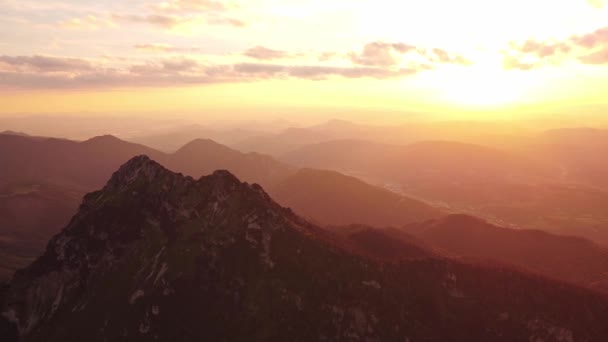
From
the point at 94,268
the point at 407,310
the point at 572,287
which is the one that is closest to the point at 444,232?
the point at 572,287

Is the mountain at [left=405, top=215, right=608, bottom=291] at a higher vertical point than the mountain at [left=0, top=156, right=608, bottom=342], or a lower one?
lower

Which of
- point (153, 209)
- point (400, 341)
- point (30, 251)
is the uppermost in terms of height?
point (153, 209)

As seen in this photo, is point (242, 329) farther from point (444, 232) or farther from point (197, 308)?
point (444, 232)

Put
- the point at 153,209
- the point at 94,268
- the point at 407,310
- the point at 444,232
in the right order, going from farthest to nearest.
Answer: the point at 444,232
the point at 153,209
the point at 94,268
the point at 407,310

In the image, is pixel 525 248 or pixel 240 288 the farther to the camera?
pixel 525 248

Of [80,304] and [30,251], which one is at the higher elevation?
[80,304]
